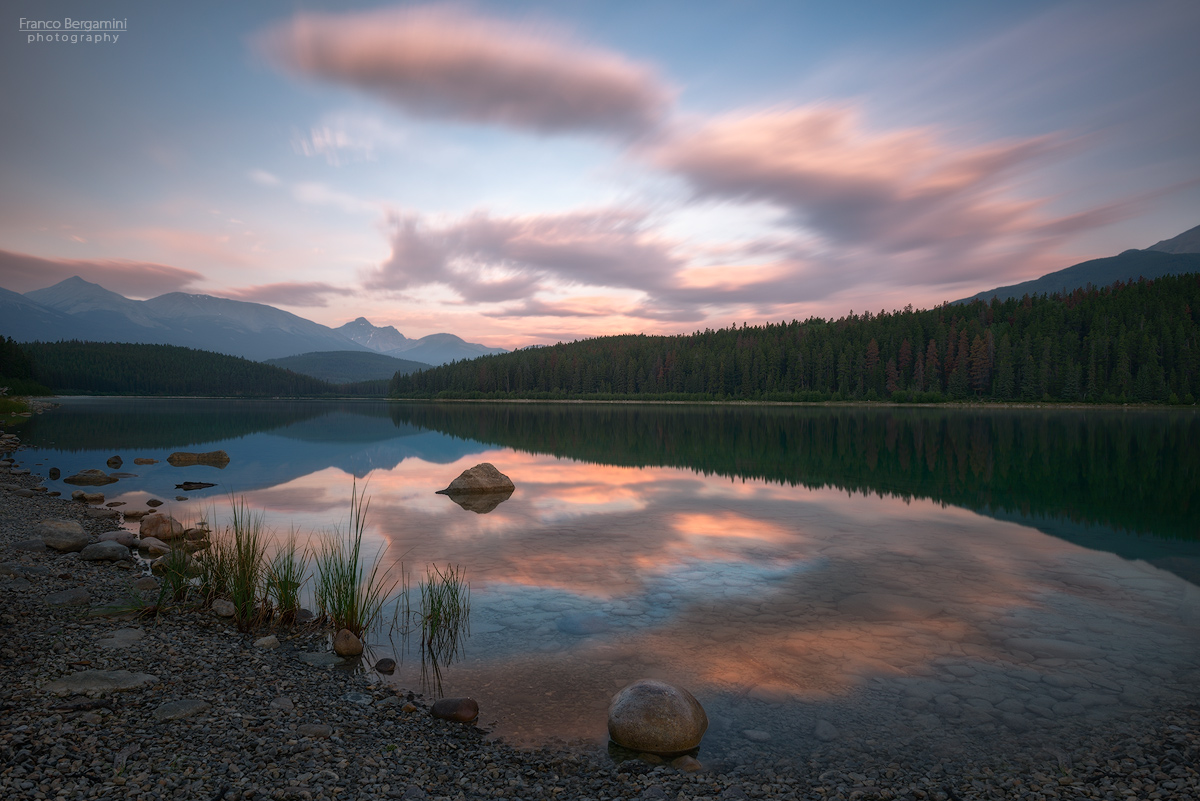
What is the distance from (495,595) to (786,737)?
7.40 meters

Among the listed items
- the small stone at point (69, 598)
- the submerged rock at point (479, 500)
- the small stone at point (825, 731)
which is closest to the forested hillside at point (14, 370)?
the submerged rock at point (479, 500)

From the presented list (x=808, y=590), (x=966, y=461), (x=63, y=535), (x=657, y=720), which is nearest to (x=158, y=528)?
(x=63, y=535)

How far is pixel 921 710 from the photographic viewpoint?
8.13m

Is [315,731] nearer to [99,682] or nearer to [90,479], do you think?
[99,682]

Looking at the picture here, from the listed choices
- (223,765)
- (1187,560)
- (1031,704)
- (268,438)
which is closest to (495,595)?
(223,765)

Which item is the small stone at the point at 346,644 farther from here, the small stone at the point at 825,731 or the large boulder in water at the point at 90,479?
the large boulder in water at the point at 90,479

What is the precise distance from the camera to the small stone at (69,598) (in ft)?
36.5

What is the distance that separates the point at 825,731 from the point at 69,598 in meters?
14.0

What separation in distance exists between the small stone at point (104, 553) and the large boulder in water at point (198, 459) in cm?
2343

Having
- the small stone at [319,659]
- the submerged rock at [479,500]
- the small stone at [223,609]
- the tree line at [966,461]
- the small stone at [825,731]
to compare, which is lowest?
the tree line at [966,461]

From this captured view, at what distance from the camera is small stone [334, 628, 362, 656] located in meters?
10.0

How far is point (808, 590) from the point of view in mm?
13492

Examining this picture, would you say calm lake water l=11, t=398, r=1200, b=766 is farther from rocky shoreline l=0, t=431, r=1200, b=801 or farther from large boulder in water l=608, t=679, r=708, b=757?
rocky shoreline l=0, t=431, r=1200, b=801

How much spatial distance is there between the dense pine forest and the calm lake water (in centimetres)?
11725
